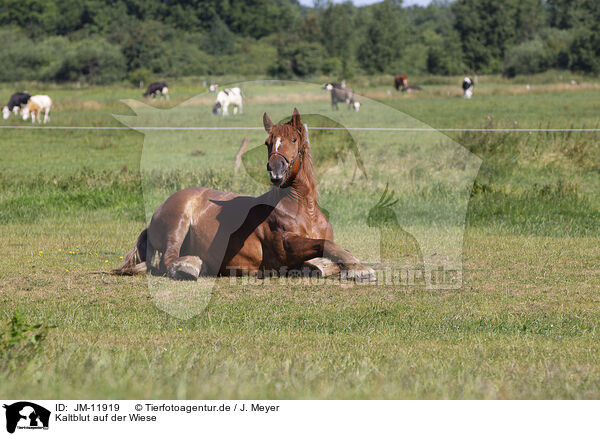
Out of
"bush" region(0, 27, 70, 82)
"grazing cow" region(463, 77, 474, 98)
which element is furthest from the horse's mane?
→ "bush" region(0, 27, 70, 82)

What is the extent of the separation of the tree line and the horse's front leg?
205ft

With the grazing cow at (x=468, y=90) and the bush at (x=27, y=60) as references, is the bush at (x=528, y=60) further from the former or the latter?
the bush at (x=27, y=60)

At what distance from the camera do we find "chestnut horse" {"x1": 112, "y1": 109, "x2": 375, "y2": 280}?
26.9 feet

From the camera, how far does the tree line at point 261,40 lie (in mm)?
80875

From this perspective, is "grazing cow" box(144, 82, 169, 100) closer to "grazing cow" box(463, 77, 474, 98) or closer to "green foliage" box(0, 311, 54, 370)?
"grazing cow" box(463, 77, 474, 98)

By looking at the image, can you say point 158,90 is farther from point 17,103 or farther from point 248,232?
point 248,232

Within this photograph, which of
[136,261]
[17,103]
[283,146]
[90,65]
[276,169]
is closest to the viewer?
[276,169]

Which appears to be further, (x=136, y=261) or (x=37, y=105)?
(x=37, y=105)

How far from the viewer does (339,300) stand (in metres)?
7.65

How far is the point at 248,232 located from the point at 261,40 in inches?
4294

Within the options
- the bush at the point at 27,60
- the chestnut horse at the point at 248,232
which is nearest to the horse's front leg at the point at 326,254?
the chestnut horse at the point at 248,232

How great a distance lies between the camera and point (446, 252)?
33.7 ft
